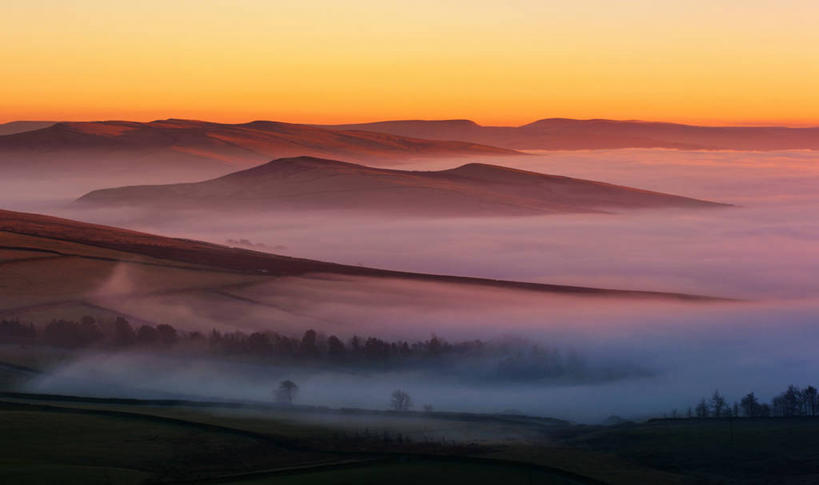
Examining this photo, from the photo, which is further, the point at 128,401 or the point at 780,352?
the point at 780,352

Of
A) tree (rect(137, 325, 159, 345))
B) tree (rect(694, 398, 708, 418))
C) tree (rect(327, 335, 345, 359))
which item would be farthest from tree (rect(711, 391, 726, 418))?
tree (rect(137, 325, 159, 345))

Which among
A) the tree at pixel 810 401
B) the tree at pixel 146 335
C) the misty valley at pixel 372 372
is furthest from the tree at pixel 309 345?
the tree at pixel 810 401

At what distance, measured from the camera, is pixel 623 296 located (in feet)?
589

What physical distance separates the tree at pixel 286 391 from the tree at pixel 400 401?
7.52 metres

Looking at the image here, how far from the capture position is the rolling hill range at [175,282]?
415 ft

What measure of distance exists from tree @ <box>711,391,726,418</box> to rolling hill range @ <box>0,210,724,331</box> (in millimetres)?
45782

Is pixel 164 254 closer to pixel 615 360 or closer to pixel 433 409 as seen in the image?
pixel 615 360

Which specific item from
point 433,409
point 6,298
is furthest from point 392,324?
point 433,409

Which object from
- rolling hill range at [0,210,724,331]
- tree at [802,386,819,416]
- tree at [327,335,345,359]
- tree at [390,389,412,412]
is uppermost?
rolling hill range at [0,210,724,331]

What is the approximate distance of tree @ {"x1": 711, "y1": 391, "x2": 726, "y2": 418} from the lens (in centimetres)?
8662

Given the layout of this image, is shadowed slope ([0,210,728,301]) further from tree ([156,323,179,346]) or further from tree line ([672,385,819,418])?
tree line ([672,385,819,418])

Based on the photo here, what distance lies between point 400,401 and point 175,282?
60.1m

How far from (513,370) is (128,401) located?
45.7m

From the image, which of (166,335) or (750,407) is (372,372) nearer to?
(166,335)
